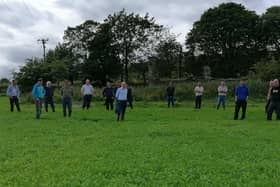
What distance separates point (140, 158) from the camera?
8234 millimetres

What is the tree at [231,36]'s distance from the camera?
217 feet

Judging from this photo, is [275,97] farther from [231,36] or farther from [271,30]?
[271,30]

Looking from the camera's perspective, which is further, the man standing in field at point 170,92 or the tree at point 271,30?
the tree at point 271,30

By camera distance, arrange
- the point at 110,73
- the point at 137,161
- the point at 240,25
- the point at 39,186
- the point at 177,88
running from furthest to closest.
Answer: the point at 110,73 < the point at 240,25 < the point at 177,88 < the point at 137,161 < the point at 39,186

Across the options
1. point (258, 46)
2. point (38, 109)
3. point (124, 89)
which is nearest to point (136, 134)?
point (124, 89)

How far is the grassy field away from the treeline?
5061 cm

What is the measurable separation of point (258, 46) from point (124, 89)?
55193 mm

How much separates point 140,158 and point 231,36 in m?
60.7

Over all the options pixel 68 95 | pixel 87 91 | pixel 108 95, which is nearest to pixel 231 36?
pixel 108 95

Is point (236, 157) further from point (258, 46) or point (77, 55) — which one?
point (77, 55)

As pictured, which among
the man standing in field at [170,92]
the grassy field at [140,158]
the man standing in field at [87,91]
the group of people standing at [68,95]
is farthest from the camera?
the man standing in field at [170,92]

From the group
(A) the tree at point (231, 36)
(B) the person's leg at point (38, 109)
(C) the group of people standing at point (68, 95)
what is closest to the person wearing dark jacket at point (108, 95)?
(C) the group of people standing at point (68, 95)

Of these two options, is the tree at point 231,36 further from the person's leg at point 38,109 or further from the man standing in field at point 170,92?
the person's leg at point 38,109

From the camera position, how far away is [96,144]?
10.3 m
